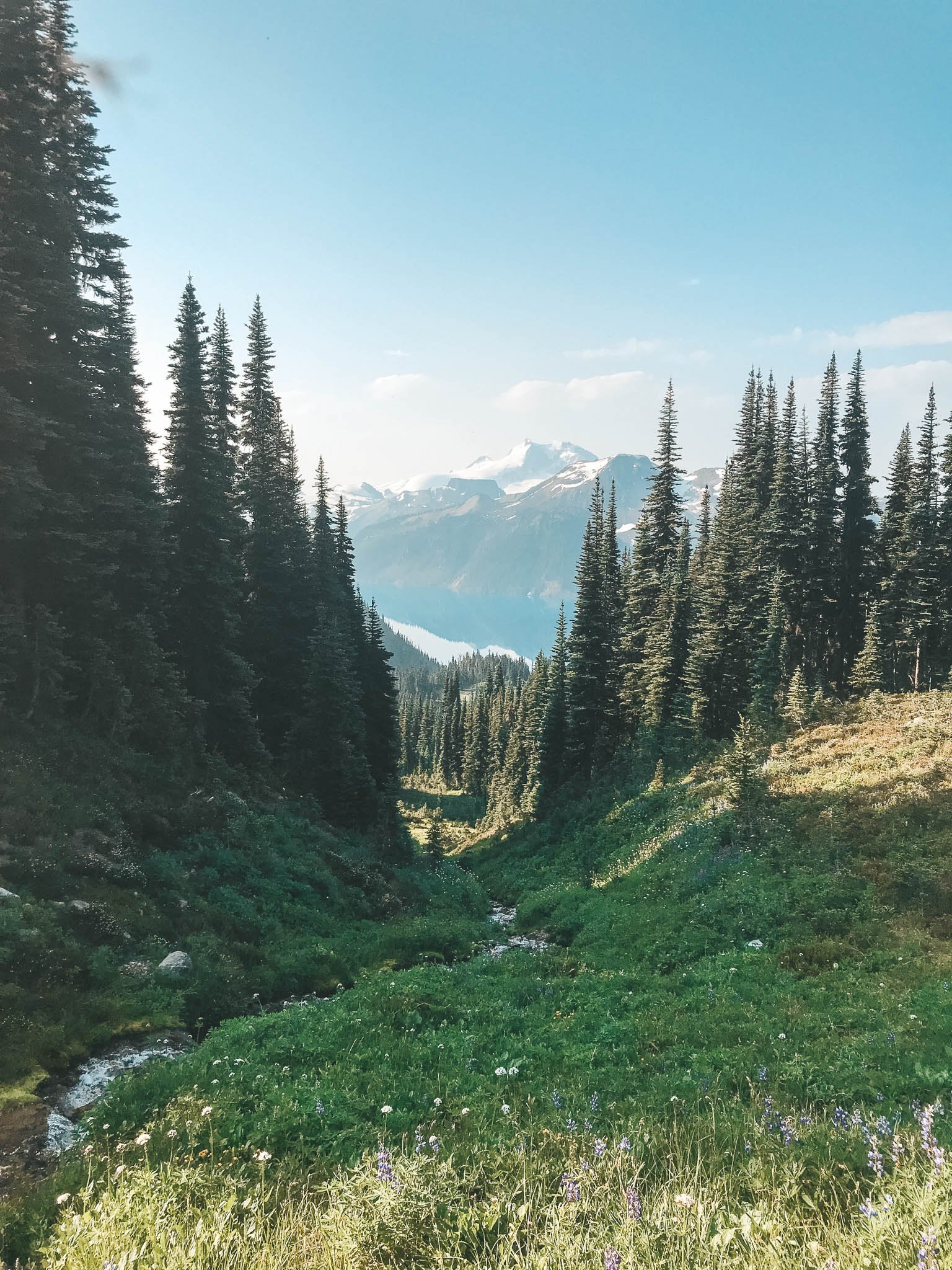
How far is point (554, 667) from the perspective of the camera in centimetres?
6306

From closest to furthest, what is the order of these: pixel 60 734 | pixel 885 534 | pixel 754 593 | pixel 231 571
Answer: pixel 60 734, pixel 231 571, pixel 754 593, pixel 885 534

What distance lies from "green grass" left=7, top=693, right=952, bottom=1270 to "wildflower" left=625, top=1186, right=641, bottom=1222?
0.26 ft

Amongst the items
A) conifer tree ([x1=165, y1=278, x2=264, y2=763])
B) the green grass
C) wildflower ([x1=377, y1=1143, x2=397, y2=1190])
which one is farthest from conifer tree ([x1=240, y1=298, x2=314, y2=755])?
wildflower ([x1=377, y1=1143, x2=397, y2=1190])

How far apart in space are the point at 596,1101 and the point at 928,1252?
3.90 m

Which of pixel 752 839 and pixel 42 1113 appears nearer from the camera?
pixel 42 1113

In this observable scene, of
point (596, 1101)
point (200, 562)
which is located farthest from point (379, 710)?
point (596, 1101)

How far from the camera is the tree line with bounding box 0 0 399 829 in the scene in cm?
1698

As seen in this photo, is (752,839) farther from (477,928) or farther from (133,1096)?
(133,1096)

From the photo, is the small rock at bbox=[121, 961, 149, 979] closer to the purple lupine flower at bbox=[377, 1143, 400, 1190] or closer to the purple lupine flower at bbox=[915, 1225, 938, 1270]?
the purple lupine flower at bbox=[377, 1143, 400, 1190]

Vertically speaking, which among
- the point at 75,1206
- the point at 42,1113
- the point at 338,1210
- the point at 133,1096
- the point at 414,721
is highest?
the point at 338,1210

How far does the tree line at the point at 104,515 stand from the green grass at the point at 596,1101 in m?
11.7

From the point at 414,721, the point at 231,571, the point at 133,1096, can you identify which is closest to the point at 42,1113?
the point at 133,1096

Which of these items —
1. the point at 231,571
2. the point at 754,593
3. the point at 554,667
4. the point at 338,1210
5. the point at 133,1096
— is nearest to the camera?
the point at 338,1210

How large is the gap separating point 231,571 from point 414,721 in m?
108
